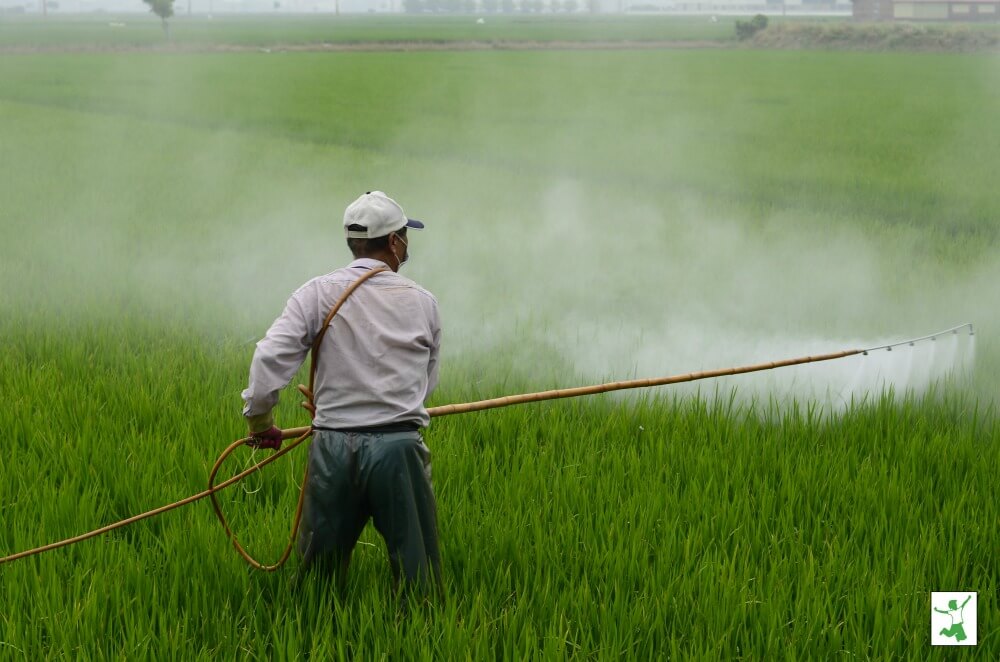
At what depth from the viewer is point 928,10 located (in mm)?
32156

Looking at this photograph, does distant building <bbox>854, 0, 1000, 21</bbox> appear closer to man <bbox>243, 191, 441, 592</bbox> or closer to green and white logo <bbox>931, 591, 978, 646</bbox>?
green and white logo <bbox>931, 591, 978, 646</bbox>

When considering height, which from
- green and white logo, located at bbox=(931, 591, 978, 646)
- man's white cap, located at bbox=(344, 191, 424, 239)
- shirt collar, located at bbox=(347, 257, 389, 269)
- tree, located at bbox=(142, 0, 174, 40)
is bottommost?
green and white logo, located at bbox=(931, 591, 978, 646)

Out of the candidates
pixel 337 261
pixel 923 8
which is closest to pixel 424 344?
pixel 337 261

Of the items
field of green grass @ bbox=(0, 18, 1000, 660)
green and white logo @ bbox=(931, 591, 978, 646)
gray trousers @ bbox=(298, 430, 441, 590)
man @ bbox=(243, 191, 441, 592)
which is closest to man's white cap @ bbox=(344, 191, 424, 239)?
man @ bbox=(243, 191, 441, 592)

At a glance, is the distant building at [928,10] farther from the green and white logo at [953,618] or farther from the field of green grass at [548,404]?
the green and white logo at [953,618]

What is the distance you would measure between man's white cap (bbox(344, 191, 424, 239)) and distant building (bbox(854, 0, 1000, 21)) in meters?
26.1

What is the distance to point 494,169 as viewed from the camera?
1209 centimetres

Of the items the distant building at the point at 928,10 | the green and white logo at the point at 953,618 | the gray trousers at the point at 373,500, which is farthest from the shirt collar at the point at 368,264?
the distant building at the point at 928,10

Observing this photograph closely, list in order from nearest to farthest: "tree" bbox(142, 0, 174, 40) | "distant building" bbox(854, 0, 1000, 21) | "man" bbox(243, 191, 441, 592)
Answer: "man" bbox(243, 191, 441, 592) < "distant building" bbox(854, 0, 1000, 21) < "tree" bbox(142, 0, 174, 40)

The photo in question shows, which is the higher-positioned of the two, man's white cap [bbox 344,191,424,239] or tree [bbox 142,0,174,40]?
tree [bbox 142,0,174,40]

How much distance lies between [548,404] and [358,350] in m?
1.92

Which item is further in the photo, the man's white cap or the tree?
the tree

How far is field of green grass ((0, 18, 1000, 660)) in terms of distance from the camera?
8.68 feet

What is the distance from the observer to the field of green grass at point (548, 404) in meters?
2.65
